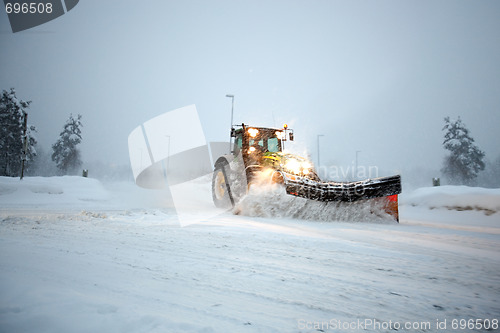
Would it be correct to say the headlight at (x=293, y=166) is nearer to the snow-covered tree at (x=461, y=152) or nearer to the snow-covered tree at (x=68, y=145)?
the snow-covered tree at (x=461, y=152)

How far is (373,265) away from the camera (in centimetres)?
238

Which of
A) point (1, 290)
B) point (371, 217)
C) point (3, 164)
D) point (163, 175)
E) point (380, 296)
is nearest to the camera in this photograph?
point (1, 290)

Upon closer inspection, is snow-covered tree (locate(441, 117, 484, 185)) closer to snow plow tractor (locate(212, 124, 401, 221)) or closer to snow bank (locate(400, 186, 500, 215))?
snow bank (locate(400, 186, 500, 215))

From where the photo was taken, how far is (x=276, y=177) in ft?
21.5

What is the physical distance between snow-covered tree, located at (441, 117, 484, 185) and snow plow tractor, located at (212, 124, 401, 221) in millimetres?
28883

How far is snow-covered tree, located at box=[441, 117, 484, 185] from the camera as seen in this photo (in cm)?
2750

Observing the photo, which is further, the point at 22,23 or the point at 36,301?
the point at 22,23

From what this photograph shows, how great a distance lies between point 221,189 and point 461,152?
31.5m

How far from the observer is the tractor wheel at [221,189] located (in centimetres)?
859

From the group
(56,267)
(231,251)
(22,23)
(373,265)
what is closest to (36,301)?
(56,267)

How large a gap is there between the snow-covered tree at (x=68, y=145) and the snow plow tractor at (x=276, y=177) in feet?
117

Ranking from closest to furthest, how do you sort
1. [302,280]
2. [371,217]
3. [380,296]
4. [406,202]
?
[380,296]
[302,280]
[371,217]
[406,202]

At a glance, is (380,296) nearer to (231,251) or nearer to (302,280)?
(302,280)

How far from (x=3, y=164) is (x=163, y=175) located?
1593 centimetres
